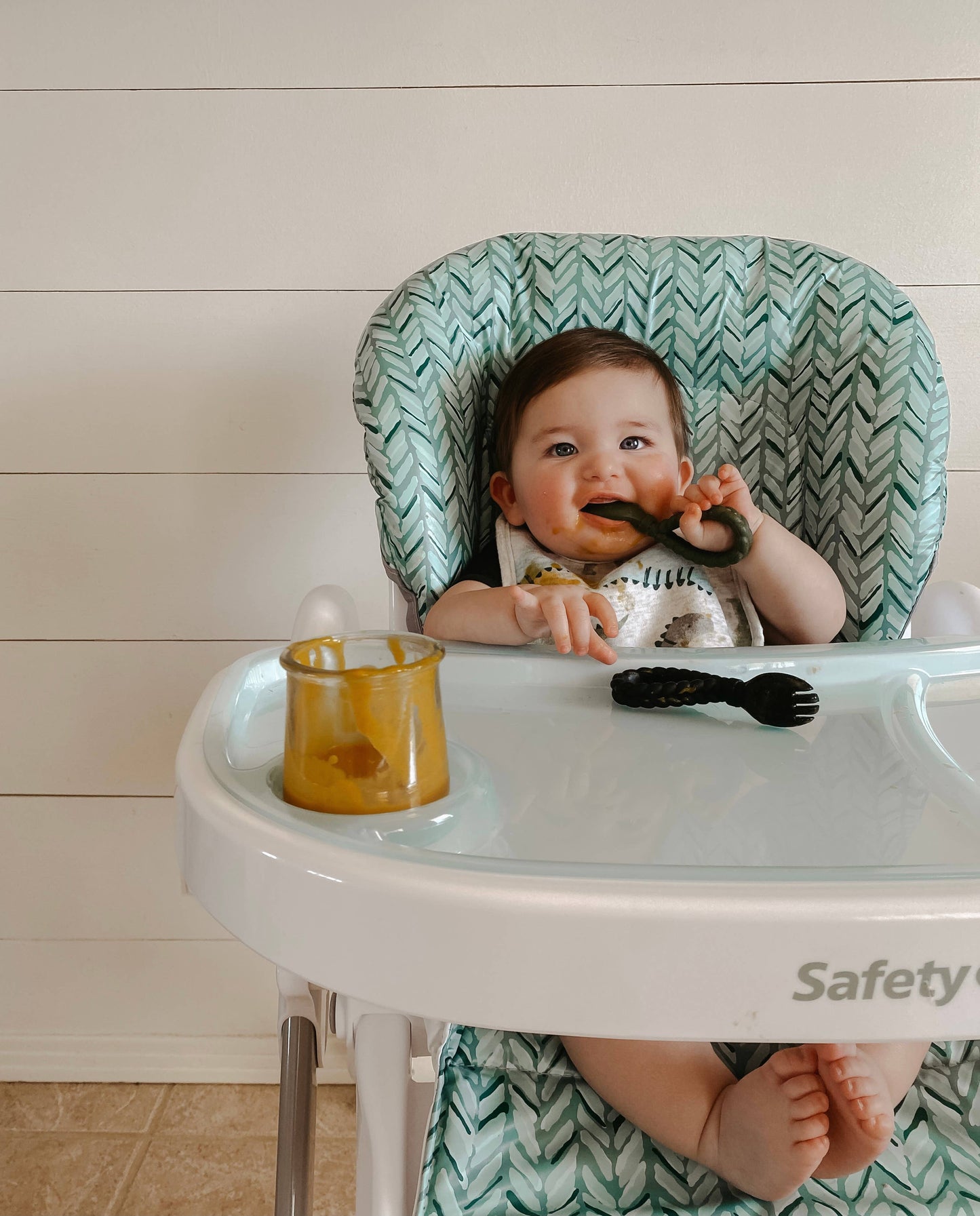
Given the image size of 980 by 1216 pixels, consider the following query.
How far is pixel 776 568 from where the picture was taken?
75cm

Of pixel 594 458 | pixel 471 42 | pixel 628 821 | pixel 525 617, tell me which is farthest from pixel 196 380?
pixel 628 821

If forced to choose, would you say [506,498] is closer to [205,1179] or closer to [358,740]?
[358,740]

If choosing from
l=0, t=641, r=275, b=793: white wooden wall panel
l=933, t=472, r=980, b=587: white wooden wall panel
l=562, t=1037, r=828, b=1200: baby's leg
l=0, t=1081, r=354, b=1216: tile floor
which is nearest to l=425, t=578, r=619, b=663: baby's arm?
l=562, t=1037, r=828, b=1200: baby's leg

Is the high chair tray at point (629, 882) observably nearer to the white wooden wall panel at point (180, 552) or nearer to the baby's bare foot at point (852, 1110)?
the baby's bare foot at point (852, 1110)

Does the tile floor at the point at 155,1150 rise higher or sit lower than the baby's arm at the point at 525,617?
lower

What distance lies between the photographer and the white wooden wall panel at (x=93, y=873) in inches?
51.8

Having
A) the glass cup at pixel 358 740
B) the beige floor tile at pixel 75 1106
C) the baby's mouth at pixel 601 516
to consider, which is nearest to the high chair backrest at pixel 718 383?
the baby's mouth at pixel 601 516

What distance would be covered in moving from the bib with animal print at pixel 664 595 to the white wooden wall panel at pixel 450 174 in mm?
469

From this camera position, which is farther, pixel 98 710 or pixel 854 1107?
pixel 98 710

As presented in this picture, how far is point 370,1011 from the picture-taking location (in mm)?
571

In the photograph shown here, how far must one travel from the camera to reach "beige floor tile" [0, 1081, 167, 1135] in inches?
50.4

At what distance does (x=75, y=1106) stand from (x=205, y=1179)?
0.86ft

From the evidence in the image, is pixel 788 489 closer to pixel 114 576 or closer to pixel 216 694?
pixel 216 694

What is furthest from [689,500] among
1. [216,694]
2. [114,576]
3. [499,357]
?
[114,576]
